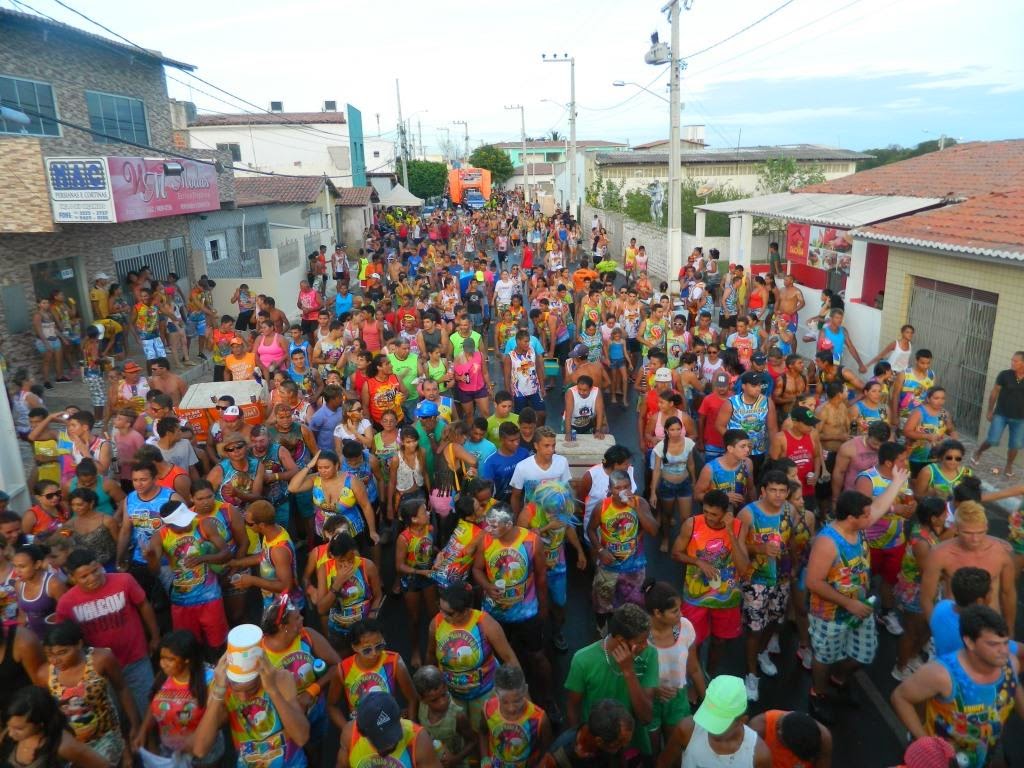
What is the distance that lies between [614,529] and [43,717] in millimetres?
3322

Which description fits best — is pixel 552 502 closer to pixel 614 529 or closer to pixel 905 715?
pixel 614 529

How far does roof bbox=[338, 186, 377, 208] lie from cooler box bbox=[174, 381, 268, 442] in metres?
29.1

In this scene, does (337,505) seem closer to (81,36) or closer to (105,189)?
(105,189)

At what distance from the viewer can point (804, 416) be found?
6.69 metres

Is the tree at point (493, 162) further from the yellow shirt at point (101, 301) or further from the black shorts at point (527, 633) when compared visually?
the black shorts at point (527, 633)

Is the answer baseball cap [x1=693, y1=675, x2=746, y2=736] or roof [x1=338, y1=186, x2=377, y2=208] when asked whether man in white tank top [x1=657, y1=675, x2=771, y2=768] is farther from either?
roof [x1=338, y1=186, x2=377, y2=208]

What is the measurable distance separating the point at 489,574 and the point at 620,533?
98 centimetres

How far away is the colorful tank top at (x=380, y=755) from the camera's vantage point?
3.35 m

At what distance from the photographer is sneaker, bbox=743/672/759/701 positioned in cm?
500

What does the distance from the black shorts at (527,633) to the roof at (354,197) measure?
33171mm

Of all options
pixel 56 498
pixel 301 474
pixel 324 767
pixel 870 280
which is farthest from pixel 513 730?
pixel 870 280

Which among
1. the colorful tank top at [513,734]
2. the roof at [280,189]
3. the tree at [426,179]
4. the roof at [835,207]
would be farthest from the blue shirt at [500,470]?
the tree at [426,179]

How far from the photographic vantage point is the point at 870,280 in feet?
44.7

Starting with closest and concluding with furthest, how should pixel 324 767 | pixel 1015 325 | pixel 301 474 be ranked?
pixel 324 767, pixel 301 474, pixel 1015 325
